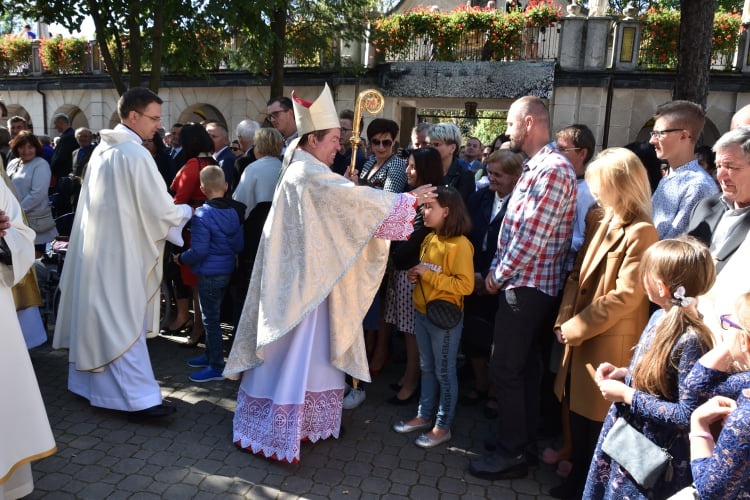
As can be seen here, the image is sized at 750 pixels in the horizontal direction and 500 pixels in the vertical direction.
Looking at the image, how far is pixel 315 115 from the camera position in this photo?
371 cm

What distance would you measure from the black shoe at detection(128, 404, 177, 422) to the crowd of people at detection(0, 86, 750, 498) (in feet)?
0.04

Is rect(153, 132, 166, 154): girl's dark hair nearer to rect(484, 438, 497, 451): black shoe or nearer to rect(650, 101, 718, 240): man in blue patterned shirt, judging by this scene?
rect(484, 438, 497, 451): black shoe

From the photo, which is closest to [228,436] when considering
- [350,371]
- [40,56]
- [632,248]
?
[350,371]

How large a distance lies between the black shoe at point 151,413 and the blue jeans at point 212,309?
789mm

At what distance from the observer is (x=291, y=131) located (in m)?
5.93

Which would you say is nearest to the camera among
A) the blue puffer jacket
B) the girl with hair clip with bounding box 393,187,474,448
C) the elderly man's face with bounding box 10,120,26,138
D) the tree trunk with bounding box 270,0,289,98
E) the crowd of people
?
the crowd of people

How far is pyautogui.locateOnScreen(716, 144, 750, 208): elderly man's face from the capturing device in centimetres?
293

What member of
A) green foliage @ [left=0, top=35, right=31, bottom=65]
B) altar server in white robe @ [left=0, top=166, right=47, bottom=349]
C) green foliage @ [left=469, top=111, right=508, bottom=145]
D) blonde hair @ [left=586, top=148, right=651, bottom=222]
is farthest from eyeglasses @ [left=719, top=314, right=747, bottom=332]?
green foliage @ [left=469, top=111, right=508, bottom=145]

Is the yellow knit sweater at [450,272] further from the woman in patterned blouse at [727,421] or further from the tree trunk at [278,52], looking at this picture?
the tree trunk at [278,52]

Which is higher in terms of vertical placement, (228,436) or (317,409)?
(317,409)

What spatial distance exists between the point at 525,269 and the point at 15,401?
8.89 feet

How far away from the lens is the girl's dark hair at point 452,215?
150 inches

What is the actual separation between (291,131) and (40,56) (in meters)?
18.6

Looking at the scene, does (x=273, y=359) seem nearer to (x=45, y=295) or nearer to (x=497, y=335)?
(x=497, y=335)
